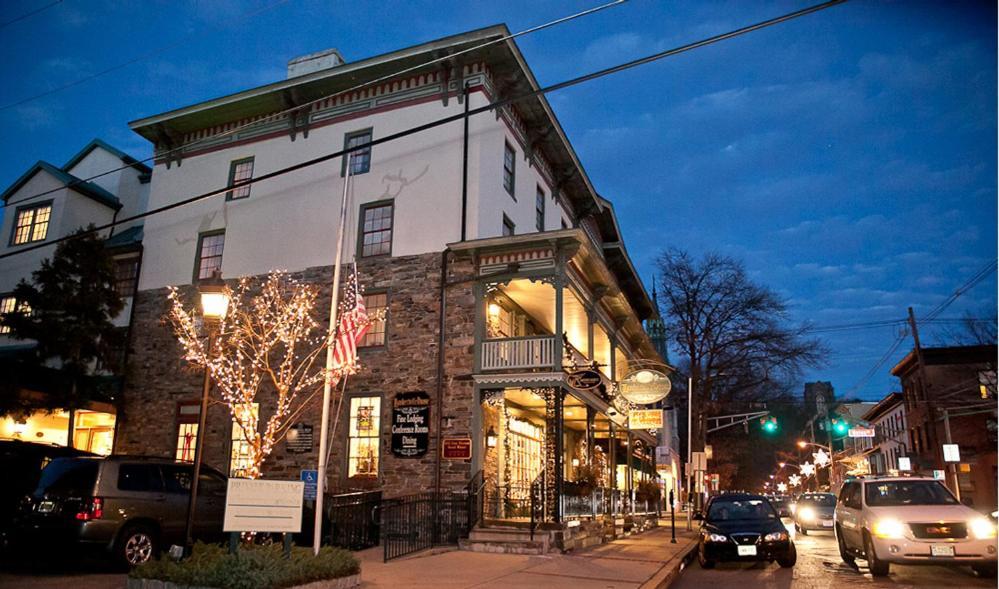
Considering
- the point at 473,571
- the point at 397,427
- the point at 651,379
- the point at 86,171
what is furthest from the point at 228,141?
the point at 473,571

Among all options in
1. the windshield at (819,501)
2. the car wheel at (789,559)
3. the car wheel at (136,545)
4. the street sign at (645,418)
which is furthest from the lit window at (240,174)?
the windshield at (819,501)

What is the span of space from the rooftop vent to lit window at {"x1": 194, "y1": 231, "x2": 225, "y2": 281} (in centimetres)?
601

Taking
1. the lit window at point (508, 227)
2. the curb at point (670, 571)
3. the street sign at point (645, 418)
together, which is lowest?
the curb at point (670, 571)

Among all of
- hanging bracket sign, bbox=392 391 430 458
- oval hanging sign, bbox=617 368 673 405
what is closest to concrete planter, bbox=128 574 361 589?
hanging bracket sign, bbox=392 391 430 458

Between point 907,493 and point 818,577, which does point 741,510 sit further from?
point 907,493

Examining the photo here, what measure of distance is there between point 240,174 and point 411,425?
433 inches

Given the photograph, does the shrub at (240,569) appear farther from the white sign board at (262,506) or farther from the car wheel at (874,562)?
the car wheel at (874,562)

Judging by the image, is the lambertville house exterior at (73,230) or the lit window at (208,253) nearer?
the lambertville house exterior at (73,230)

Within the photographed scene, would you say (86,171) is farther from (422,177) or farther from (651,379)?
(651,379)

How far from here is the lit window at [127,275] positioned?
25.2 metres

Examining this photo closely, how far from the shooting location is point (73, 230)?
26.4m

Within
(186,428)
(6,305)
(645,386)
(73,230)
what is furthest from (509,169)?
(6,305)

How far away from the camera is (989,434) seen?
136 feet

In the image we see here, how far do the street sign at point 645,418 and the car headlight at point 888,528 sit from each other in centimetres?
1104
